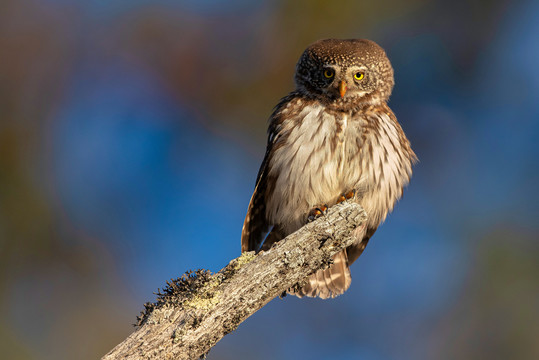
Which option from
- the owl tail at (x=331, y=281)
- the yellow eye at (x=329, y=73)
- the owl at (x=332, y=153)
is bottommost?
the owl tail at (x=331, y=281)

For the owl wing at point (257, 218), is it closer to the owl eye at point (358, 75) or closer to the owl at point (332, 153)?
the owl at point (332, 153)

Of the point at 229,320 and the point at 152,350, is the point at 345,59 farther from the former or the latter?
the point at 152,350

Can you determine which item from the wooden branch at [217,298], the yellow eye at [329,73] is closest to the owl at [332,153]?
the yellow eye at [329,73]

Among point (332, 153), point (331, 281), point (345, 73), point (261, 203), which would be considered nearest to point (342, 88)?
point (345, 73)

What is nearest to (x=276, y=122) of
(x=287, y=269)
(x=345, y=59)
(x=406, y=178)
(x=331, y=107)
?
(x=331, y=107)

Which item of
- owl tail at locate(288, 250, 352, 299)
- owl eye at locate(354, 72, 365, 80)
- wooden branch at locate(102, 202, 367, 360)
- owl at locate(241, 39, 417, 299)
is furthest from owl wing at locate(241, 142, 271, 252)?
wooden branch at locate(102, 202, 367, 360)

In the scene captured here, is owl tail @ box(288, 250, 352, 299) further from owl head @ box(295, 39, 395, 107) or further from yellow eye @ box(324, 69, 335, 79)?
yellow eye @ box(324, 69, 335, 79)
